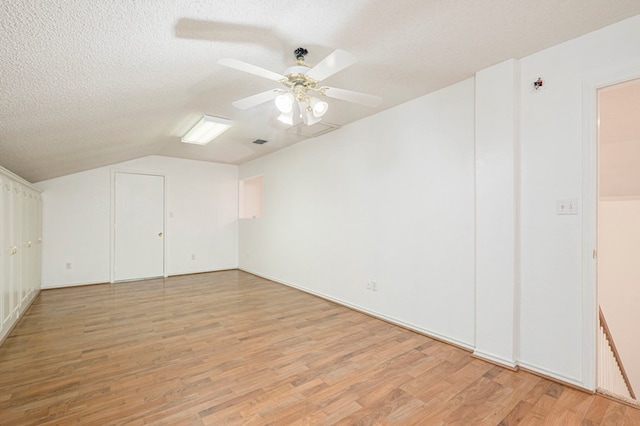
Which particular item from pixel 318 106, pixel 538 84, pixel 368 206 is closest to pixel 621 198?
pixel 538 84

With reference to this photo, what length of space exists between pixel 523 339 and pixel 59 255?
21.6ft

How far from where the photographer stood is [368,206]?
3.73 meters

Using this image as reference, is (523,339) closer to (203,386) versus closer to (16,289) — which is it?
(203,386)

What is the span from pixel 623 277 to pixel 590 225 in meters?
2.82

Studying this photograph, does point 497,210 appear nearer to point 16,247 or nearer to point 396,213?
point 396,213

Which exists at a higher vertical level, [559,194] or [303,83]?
[303,83]

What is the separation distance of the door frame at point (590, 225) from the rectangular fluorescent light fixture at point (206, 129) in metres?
3.31

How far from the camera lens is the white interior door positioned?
554 cm

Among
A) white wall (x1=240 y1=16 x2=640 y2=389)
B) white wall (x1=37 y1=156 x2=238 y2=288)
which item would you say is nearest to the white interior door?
white wall (x1=37 y1=156 x2=238 y2=288)

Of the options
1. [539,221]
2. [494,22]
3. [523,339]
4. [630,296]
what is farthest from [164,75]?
[630,296]

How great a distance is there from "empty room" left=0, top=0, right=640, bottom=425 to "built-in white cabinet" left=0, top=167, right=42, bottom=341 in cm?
5

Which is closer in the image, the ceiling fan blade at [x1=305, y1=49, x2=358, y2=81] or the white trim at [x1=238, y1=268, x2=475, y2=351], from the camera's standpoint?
the ceiling fan blade at [x1=305, y1=49, x2=358, y2=81]

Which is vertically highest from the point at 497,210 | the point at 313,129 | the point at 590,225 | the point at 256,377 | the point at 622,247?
the point at 313,129

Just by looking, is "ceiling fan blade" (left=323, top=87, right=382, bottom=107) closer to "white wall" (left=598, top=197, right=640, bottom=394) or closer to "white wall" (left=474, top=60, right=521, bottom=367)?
"white wall" (left=474, top=60, right=521, bottom=367)
